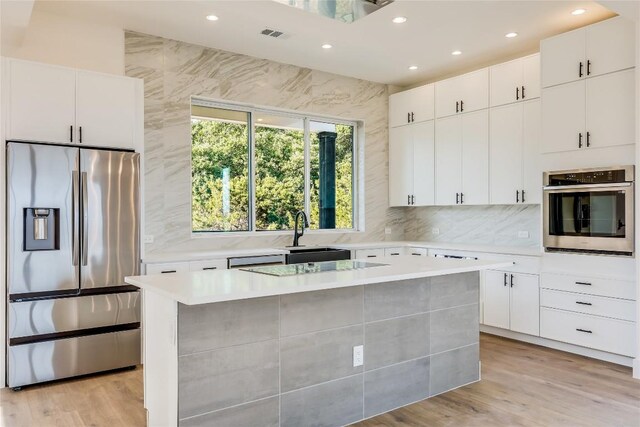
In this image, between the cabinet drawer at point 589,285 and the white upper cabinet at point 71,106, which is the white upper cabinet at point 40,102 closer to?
the white upper cabinet at point 71,106

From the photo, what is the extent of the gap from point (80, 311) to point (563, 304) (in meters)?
4.01

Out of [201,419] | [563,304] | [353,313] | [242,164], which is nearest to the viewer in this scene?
[201,419]

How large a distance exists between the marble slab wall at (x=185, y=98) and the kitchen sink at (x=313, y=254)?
444 millimetres

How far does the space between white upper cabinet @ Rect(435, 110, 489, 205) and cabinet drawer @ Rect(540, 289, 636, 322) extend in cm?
131

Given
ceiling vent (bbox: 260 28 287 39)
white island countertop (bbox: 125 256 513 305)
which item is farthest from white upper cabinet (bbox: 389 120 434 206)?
white island countertop (bbox: 125 256 513 305)

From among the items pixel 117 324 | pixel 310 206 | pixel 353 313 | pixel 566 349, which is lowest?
pixel 566 349

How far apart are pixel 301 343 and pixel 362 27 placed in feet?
9.87

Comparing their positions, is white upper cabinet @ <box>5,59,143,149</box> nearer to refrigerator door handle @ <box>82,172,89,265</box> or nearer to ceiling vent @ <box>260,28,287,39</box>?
refrigerator door handle @ <box>82,172,89,265</box>

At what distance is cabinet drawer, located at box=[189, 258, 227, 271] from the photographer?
414cm

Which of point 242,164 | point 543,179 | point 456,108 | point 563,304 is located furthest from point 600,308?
point 242,164

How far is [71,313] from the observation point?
11.8 ft

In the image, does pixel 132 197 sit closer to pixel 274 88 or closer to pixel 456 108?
pixel 274 88

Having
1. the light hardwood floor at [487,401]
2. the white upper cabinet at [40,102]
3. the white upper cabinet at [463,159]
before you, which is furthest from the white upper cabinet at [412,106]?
the white upper cabinet at [40,102]

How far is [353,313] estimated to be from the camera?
2881mm
